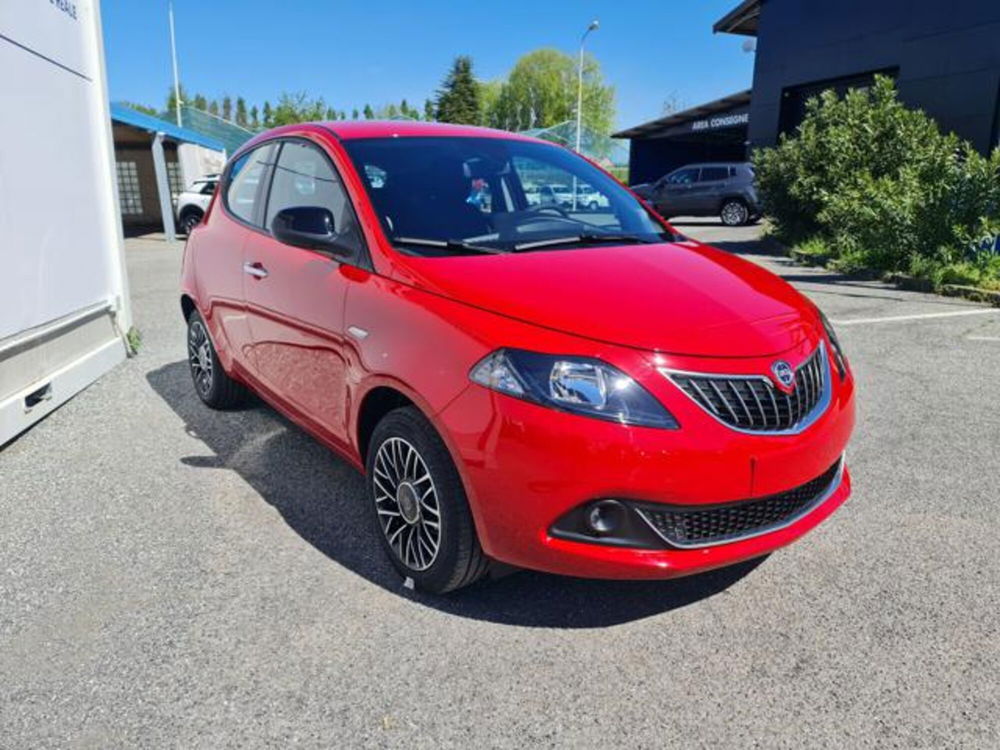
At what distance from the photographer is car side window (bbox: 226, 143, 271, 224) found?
412 centimetres

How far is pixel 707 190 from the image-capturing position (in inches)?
853

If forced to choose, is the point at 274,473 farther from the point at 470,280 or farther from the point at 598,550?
the point at 598,550

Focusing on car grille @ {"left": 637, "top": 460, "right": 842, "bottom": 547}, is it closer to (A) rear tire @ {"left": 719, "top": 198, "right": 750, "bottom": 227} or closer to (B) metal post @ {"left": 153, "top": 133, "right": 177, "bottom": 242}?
(B) metal post @ {"left": 153, "top": 133, "right": 177, "bottom": 242}

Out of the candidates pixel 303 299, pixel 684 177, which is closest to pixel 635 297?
pixel 303 299

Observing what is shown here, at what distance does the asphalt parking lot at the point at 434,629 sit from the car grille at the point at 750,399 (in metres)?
0.76

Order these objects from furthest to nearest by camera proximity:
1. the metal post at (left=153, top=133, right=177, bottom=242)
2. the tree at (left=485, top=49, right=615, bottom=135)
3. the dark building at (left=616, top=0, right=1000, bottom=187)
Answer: the tree at (left=485, top=49, right=615, bottom=135) → the metal post at (left=153, top=133, right=177, bottom=242) → the dark building at (left=616, top=0, right=1000, bottom=187)

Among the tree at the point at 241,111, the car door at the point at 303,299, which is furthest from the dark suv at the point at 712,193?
the tree at the point at 241,111

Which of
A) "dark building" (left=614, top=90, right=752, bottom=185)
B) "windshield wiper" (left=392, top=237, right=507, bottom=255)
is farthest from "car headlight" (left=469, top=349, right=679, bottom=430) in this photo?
"dark building" (left=614, top=90, right=752, bottom=185)

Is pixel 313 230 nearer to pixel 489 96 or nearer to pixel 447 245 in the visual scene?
pixel 447 245

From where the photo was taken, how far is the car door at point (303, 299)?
10.1ft

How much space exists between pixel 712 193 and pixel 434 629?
20825 mm

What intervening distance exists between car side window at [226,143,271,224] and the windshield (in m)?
0.98

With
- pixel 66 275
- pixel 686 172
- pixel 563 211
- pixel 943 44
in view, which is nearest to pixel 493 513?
pixel 563 211

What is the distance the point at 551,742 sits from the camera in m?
2.10
